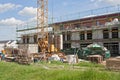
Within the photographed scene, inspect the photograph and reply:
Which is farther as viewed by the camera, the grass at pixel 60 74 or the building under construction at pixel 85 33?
the building under construction at pixel 85 33

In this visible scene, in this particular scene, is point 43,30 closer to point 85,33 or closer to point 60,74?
point 85,33

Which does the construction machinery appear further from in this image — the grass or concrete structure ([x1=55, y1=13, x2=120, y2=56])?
the grass

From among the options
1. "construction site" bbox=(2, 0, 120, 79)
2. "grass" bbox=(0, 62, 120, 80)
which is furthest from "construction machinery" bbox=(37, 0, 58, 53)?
"grass" bbox=(0, 62, 120, 80)

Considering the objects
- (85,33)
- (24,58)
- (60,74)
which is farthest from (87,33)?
(60,74)

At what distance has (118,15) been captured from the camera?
152 feet

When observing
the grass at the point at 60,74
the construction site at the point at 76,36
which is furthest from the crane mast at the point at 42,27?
the grass at the point at 60,74

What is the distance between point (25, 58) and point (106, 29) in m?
21.3

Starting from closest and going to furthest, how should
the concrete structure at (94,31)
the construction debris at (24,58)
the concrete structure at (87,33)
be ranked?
1. the construction debris at (24,58)
2. the concrete structure at (94,31)
3. the concrete structure at (87,33)

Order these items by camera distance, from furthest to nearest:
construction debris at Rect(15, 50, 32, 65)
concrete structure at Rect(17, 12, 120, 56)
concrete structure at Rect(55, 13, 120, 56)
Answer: concrete structure at Rect(17, 12, 120, 56) → concrete structure at Rect(55, 13, 120, 56) → construction debris at Rect(15, 50, 32, 65)

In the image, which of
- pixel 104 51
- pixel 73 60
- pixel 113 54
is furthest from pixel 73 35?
pixel 73 60

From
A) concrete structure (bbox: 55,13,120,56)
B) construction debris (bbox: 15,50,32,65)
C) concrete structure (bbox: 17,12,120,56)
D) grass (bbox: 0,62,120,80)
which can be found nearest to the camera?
grass (bbox: 0,62,120,80)

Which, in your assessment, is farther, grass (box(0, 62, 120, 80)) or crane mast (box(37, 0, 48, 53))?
crane mast (box(37, 0, 48, 53))

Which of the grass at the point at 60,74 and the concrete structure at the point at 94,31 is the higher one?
the concrete structure at the point at 94,31

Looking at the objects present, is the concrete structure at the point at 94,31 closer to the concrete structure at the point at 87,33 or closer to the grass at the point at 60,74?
the concrete structure at the point at 87,33
